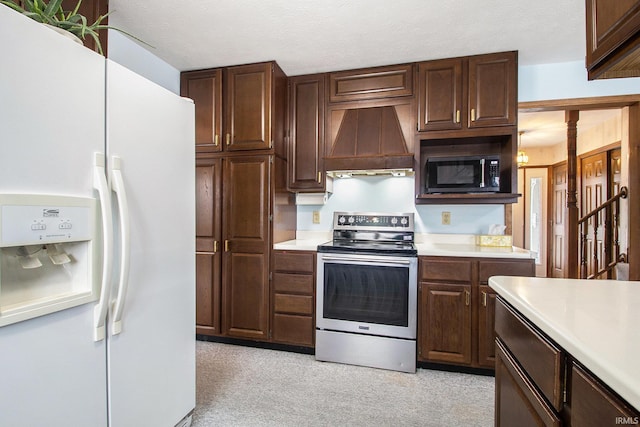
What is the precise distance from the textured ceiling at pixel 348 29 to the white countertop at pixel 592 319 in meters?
1.81

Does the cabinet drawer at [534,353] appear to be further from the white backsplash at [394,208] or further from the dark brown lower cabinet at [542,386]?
the white backsplash at [394,208]

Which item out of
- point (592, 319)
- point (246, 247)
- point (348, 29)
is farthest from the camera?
point (246, 247)

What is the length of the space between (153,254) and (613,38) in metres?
1.84

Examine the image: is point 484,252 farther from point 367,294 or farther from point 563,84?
point 563,84

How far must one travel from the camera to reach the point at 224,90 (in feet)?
9.77

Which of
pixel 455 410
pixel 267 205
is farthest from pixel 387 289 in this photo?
pixel 267 205

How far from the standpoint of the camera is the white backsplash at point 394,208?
9.77ft

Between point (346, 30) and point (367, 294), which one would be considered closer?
point (346, 30)

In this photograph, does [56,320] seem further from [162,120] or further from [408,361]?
[408,361]

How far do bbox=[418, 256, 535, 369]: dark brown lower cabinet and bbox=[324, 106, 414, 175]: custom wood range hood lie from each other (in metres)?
0.89

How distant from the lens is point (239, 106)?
294 centimetres

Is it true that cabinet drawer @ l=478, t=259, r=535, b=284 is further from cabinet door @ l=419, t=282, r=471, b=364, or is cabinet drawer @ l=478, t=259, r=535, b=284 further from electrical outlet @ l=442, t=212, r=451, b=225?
electrical outlet @ l=442, t=212, r=451, b=225

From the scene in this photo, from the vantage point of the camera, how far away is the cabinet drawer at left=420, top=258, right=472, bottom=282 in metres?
2.46

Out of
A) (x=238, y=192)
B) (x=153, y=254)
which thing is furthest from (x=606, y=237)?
(x=153, y=254)
